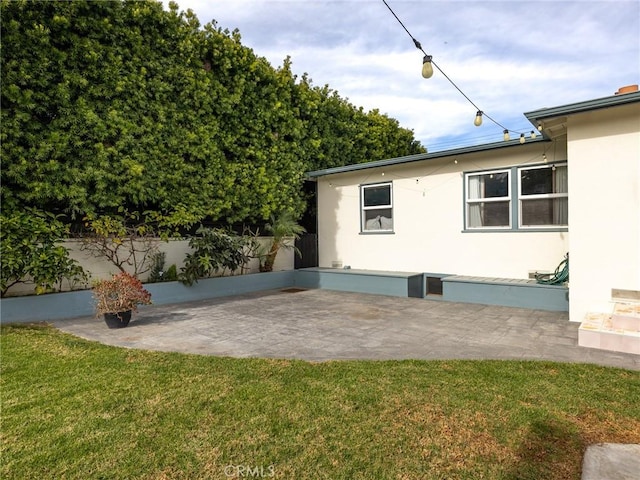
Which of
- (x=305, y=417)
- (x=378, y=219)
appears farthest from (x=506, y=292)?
(x=305, y=417)

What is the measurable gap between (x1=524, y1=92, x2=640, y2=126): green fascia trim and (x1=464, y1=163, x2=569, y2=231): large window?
2.04m

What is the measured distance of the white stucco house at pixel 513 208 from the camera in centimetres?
535

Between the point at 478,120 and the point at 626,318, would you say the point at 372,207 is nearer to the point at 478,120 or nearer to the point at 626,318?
the point at 478,120

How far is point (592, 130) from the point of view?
5.55 meters

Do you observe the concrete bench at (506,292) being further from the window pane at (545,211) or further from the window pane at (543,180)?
the window pane at (543,180)

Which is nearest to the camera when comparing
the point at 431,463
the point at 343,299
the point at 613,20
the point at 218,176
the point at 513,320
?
the point at 431,463

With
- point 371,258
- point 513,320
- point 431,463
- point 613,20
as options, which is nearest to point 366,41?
point 613,20

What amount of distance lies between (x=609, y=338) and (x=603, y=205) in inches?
82.0

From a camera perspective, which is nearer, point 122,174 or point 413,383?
point 413,383

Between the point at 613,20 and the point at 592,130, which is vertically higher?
the point at 613,20

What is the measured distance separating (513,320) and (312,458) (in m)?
4.72

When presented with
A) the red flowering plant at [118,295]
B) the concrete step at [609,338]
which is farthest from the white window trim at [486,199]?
the red flowering plant at [118,295]

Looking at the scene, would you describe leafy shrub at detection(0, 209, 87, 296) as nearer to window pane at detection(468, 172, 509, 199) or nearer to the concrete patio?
the concrete patio

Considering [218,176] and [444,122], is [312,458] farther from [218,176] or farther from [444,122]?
[444,122]
